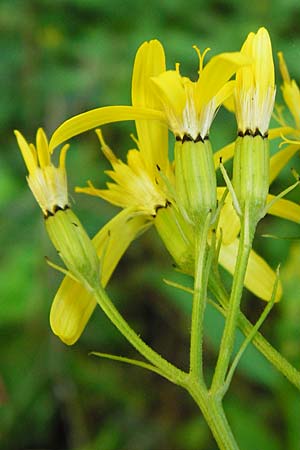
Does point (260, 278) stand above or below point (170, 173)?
below

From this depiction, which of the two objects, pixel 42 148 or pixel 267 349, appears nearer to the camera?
pixel 267 349

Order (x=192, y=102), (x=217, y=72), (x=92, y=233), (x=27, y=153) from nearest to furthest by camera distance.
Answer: (x=217, y=72) < (x=192, y=102) < (x=27, y=153) < (x=92, y=233)

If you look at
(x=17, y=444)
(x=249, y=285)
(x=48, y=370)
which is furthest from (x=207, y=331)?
(x=17, y=444)

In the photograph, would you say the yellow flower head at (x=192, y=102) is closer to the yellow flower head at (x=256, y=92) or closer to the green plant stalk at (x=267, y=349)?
the yellow flower head at (x=256, y=92)

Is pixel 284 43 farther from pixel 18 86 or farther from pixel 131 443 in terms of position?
pixel 131 443

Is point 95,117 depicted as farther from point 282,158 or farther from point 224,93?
point 282,158

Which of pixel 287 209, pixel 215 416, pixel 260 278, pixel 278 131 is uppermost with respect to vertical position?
pixel 278 131

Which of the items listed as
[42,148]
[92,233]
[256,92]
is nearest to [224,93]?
[256,92]
